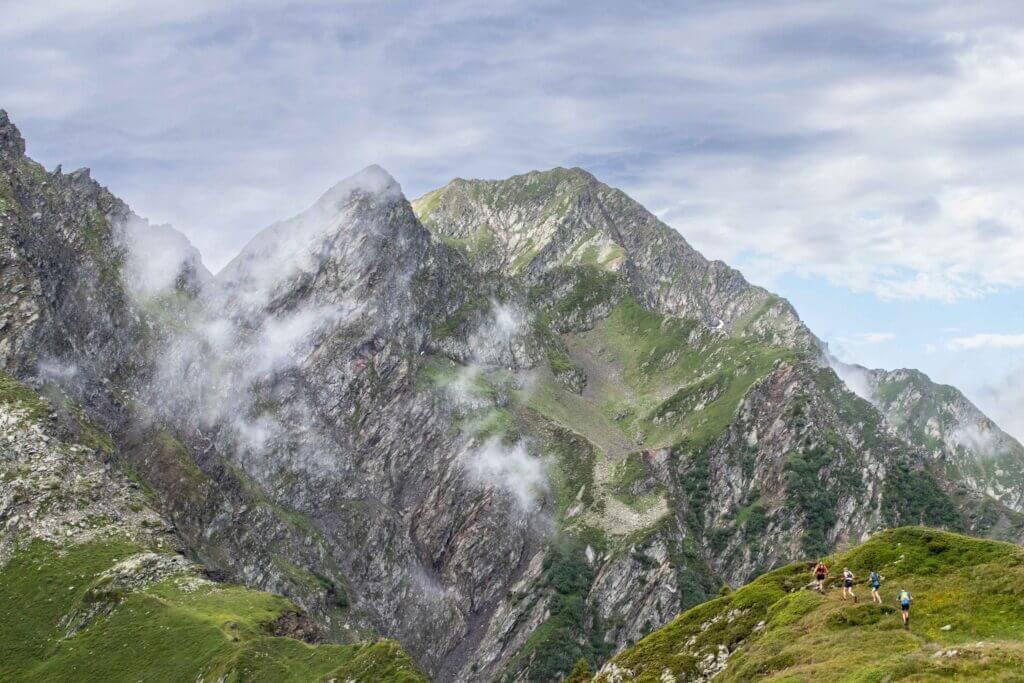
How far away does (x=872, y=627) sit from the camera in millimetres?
78875

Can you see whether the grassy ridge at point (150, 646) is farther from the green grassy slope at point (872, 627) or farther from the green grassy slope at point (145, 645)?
the green grassy slope at point (872, 627)

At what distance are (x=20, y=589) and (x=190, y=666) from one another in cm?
5629

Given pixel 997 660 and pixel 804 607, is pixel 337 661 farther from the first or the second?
pixel 997 660

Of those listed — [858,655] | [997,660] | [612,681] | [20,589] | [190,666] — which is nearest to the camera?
[997,660]

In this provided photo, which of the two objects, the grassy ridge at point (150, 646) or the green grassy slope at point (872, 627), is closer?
the green grassy slope at point (872, 627)

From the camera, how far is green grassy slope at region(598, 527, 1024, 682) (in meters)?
64.7

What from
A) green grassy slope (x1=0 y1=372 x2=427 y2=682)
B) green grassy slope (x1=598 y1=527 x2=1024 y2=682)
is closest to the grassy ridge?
green grassy slope (x1=0 y1=372 x2=427 y2=682)

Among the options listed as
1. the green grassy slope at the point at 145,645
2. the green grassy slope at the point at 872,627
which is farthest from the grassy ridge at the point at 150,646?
the green grassy slope at the point at 872,627

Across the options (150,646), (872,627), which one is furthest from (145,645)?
(872,627)

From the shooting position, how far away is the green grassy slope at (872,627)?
64.7 meters

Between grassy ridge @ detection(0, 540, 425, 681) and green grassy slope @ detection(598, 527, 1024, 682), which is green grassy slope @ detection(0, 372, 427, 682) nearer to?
grassy ridge @ detection(0, 540, 425, 681)

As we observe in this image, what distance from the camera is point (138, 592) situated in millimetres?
199750

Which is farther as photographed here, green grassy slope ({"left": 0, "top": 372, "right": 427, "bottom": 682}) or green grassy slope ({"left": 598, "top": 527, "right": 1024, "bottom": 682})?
green grassy slope ({"left": 0, "top": 372, "right": 427, "bottom": 682})

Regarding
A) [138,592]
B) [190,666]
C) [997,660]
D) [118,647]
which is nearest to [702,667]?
[997,660]
